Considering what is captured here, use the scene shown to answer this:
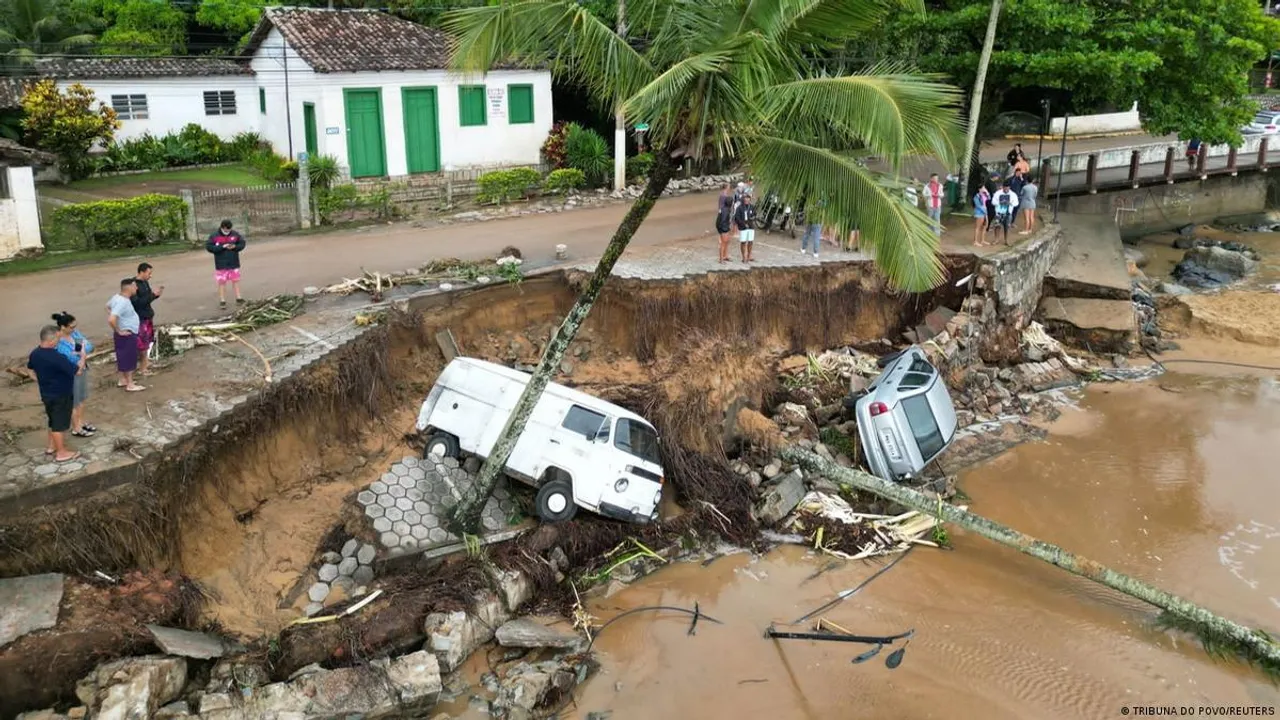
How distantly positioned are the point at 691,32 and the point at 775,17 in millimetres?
1045

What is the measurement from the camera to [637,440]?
43.8 ft

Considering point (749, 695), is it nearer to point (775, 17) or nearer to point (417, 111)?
point (775, 17)

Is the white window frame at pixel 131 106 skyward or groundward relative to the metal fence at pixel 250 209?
skyward

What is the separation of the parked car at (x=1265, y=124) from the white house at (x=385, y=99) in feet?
86.2

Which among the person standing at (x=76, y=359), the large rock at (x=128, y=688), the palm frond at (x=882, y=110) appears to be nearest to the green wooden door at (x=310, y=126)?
the person standing at (x=76, y=359)

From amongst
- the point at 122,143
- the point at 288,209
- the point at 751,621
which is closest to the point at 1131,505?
the point at 751,621

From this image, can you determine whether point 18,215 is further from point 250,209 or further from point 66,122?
point 66,122

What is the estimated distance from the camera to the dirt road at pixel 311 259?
51.5 ft

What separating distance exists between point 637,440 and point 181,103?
24.2 metres

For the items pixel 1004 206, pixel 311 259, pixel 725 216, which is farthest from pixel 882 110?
pixel 1004 206

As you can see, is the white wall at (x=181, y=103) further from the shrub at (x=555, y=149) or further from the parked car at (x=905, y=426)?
the parked car at (x=905, y=426)

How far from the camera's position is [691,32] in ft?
33.1

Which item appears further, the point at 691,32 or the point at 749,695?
the point at 749,695

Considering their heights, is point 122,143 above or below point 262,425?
above
